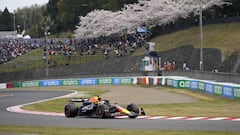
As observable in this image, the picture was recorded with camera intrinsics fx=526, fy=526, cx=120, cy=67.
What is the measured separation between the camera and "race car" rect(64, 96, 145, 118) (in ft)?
80.6

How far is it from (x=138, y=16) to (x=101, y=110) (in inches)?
2506

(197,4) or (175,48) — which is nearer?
(175,48)

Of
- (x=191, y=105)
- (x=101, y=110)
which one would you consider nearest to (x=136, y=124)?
(x=101, y=110)

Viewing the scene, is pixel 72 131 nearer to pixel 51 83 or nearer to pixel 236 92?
pixel 236 92

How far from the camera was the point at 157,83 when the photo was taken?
197ft

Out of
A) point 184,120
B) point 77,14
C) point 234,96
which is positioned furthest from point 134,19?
point 184,120

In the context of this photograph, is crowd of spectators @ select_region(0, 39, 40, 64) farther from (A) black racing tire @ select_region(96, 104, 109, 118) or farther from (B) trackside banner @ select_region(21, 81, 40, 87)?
(A) black racing tire @ select_region(96, 104, 109, 118)

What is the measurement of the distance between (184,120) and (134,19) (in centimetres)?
6618

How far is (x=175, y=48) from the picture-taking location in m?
69.7

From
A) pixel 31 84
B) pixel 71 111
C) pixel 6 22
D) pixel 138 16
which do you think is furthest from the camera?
pixel 6 22

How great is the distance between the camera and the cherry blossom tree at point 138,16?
8044 cm

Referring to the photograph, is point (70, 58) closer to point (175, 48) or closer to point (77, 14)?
point (175, 48)

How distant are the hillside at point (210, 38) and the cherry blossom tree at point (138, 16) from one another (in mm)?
3475

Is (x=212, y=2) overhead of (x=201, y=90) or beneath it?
overhead
